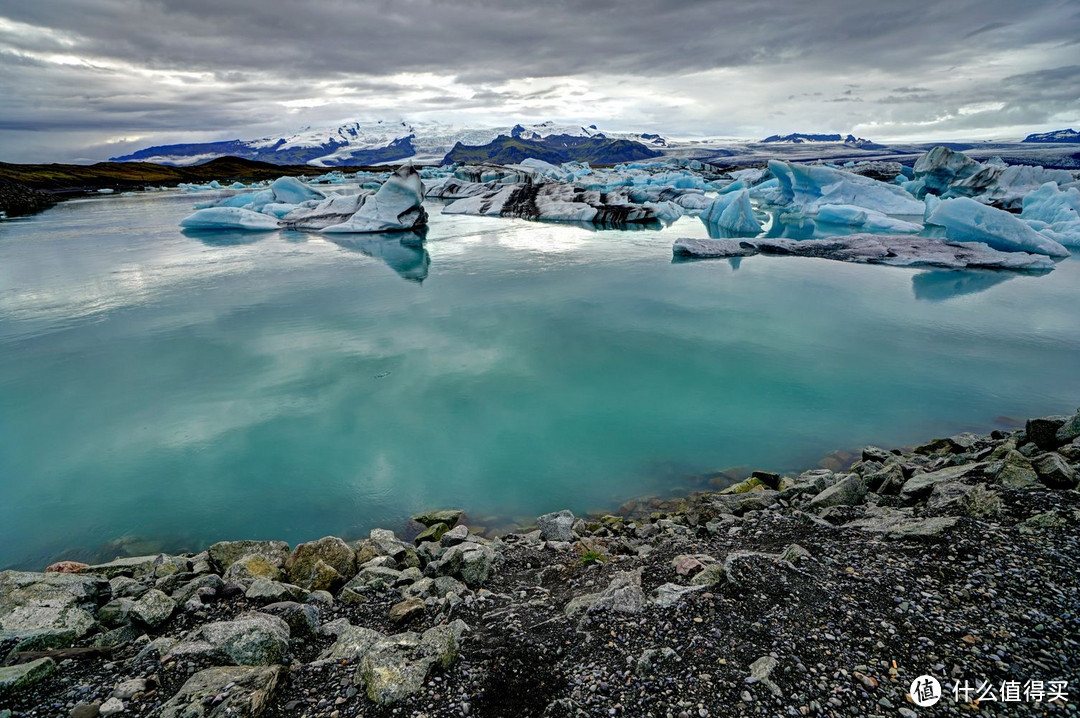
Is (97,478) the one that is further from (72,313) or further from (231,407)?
(72,313)

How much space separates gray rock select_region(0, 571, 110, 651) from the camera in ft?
9.55

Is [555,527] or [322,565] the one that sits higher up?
[322,565]

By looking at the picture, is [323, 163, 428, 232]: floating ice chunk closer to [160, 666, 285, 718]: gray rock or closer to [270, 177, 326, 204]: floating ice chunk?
[270, 177, 326, 204]: floating ice chunk

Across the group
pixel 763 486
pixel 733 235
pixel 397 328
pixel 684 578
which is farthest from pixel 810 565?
pixel 733 235

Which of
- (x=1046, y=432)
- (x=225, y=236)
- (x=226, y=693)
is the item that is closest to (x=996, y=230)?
(x=1046, y=432)

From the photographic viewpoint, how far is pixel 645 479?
5668mm

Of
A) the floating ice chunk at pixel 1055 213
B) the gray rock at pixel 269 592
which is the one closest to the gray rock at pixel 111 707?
the gray rock at pixel 269 592

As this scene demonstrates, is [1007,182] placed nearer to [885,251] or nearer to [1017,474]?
[885,251]

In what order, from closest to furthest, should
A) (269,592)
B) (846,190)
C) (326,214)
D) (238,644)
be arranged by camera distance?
(238,644)
(269,592)
(326,214)
(846,190)

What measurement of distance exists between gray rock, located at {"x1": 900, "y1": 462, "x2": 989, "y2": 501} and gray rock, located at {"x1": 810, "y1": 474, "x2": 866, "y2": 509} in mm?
334

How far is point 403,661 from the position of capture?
2635 millimetres

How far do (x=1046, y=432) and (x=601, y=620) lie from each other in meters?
5.14

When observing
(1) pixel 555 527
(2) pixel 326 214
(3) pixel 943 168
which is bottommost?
(1) pixel 555 527

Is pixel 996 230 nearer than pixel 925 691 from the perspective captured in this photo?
No
